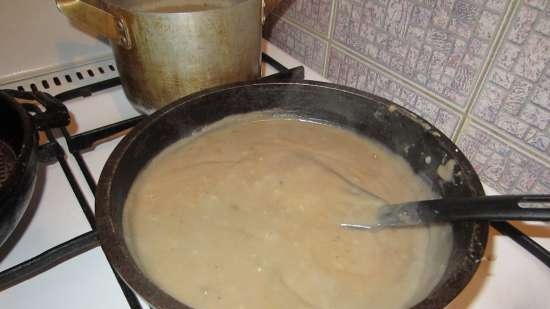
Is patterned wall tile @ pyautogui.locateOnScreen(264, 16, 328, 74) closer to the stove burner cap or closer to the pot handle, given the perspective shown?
the pot handle

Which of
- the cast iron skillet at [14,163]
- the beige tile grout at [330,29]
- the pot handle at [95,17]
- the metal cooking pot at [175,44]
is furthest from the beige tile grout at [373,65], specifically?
the cast iron skillet at [14,163]

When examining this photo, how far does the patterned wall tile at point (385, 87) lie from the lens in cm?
56

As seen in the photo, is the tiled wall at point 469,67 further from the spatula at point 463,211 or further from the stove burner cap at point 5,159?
the stove burner cap at point 5,159

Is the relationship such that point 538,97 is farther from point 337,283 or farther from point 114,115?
point 114,115

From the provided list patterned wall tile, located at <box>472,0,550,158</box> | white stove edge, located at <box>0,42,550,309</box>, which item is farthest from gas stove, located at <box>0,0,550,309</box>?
patterned wall tile, located at <box>472,0,550,158</box>

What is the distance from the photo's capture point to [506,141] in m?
0.50

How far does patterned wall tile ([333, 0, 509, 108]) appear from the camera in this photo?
1.57 feet

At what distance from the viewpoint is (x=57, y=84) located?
2.30ft

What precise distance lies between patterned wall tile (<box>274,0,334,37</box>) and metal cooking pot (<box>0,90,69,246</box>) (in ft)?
1.38

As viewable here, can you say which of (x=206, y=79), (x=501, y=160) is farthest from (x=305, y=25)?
(x=501, y=160)

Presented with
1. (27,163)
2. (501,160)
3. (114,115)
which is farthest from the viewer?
(114,115)

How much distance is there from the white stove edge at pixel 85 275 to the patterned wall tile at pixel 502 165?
0.07 meters

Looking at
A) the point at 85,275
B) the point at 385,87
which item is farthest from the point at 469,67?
the point at 85,275

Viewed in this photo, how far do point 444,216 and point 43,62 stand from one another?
65 cm
